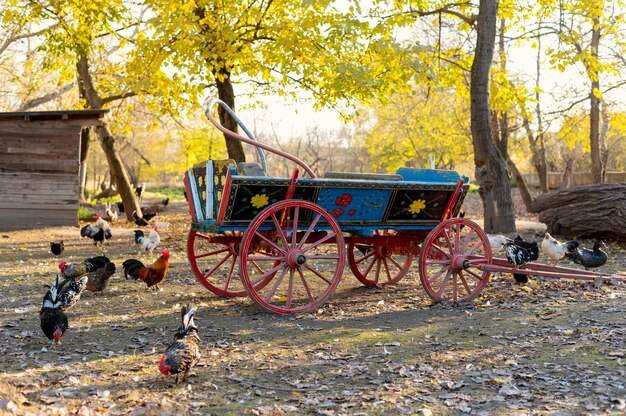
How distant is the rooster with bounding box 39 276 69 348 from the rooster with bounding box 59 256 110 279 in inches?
63.0

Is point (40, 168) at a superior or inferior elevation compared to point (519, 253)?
superior

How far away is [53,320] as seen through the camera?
18.1ft

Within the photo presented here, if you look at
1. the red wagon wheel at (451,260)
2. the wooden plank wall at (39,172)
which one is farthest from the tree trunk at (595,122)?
the wooden plank wall at (39,172)

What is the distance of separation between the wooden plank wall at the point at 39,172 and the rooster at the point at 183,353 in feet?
42.7

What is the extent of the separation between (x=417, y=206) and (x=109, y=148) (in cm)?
1367

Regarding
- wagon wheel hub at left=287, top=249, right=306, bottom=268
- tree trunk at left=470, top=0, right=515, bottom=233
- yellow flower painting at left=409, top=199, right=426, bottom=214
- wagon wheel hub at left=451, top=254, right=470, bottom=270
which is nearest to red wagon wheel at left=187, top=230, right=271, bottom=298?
wagon wheel hub at left=287, top=249, right=306, bottom=268

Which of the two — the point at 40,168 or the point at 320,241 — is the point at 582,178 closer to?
the point at 40,168

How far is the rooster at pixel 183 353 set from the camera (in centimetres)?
452

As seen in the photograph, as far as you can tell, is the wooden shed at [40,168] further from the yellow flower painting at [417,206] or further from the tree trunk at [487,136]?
the yellow flower painting at [417,206]

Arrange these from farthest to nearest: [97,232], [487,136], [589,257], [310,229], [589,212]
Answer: [487,136] < [589,212] < [97,232] < [589,257] < [310,229]

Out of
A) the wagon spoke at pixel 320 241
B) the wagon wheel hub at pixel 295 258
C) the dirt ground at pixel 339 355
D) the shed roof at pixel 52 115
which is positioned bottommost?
the dirt ground at pixel 339 355

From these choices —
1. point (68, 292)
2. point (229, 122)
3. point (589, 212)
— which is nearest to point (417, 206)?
point (68, 292)

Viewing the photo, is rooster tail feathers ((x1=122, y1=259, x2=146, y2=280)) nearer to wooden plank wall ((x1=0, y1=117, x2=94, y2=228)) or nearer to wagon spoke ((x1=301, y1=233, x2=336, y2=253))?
wagon spoke ((x1=301, y1=233, x2=336, y2=253))

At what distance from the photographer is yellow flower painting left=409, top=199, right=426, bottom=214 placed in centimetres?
746
